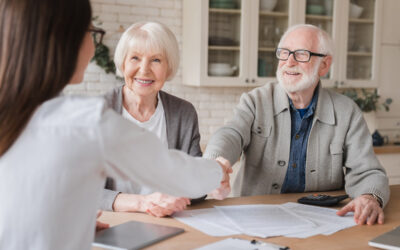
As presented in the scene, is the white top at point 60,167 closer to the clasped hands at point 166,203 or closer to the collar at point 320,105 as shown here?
the clasped hands at point 166,203

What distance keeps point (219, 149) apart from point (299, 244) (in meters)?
0.72

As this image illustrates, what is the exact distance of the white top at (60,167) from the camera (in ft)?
2.92

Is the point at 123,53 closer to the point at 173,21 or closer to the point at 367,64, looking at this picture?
the point at 173,21

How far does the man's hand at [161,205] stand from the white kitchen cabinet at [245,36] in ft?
7.61

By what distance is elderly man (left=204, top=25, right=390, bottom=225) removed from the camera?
229 centimetres

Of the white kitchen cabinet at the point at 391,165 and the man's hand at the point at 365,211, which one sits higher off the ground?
the man's hand at the point at 365,211

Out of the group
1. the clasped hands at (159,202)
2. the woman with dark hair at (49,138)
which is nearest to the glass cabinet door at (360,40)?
the clasped hands at (159,202)

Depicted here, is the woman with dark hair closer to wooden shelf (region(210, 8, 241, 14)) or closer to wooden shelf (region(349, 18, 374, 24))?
wooden shelf (region(210, 8, 241, 14))

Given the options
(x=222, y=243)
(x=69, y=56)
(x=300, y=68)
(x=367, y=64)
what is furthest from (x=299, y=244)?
(x=367, y=64)

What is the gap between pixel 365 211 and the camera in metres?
1.70

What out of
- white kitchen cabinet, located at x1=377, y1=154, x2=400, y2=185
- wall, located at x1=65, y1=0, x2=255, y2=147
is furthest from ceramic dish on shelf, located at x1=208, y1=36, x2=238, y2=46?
white kitchen cabinet, located at x1=377, y1=154, x2=400, y2=185

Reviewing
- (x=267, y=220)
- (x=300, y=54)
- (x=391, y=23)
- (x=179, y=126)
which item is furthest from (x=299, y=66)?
(x=391, y=23)

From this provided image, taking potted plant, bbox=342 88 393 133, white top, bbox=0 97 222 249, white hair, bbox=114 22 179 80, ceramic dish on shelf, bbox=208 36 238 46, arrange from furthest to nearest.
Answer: potted plant, bbox=342 88 393 133
ceramic dish on shelf, bbox=208 36 238 46
white hair, bbox=114 22 179 80
white top, bbox=0 97 222 249

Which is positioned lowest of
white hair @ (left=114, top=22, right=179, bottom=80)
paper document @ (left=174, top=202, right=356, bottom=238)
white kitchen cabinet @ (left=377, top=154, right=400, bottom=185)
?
white kitchen cabinet @ (left=377, top=154, right=400, bottom=185)
